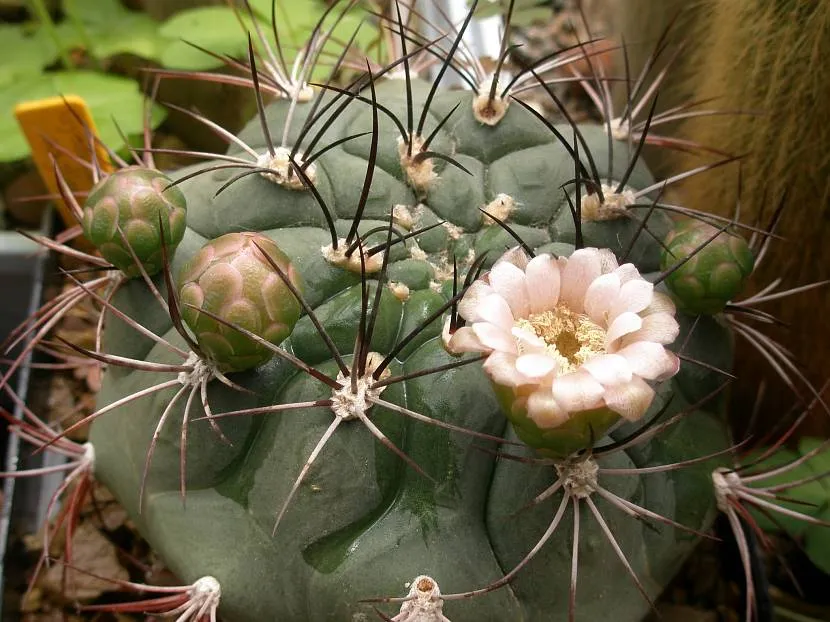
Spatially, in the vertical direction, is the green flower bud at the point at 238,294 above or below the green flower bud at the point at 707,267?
below

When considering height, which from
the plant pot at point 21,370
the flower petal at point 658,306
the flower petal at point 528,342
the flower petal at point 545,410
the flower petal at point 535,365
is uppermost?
the flower petal at point 658,306

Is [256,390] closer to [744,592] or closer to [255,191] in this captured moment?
[255,191]

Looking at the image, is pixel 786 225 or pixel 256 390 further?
pixel 786 225

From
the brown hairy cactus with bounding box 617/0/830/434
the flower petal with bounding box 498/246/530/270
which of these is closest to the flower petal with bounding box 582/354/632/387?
the flower petal with bounding box 498/246/530/270

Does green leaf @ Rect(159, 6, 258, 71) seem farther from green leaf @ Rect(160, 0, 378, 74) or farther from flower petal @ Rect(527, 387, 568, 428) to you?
flower petal @ Rect(527, 387, 568, 428)

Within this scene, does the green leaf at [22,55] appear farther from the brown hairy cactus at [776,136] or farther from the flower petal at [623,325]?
the flower petal at [623,325]

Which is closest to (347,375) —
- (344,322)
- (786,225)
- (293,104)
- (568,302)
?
(344,322)

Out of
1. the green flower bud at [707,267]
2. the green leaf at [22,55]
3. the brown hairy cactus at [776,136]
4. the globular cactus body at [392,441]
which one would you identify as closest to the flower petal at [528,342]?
the globular cactus body at [392,441]
